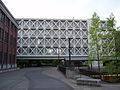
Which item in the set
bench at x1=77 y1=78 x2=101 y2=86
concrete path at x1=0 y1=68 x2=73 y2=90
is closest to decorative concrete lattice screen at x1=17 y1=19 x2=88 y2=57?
concrete path at x1=0 y1=68 x2=73 y2=90

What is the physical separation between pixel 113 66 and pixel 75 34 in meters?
55.7

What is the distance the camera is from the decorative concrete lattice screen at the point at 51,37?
6888 cm

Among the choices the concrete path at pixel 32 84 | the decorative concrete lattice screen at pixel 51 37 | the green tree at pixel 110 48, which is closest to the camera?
the concrete path at pixel 32 84

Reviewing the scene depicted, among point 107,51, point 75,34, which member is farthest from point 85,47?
point 107,51

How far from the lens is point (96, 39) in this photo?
895 inches

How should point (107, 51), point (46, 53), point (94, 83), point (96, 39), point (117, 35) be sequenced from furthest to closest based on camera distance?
point (46, 53)
point (96, 39)
point (107, 51)
point (117, 35)
point (94, 83)

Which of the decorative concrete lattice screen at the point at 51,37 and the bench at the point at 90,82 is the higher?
the decorative concrete lattice screen at the point at 51,37

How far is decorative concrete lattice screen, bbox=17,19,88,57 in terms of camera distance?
68.9 meters

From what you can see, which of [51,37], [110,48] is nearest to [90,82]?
[110,48]

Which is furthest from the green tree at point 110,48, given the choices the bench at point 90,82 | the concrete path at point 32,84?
the concrete path at point 32,84

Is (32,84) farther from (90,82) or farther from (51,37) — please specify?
(51,37)

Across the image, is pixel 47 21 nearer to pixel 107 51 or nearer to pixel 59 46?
pixel 59 46

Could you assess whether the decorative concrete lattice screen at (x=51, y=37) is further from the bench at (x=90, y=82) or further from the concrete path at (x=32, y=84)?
the bench at (x=90, y=82)

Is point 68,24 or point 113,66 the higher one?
point 68,24
